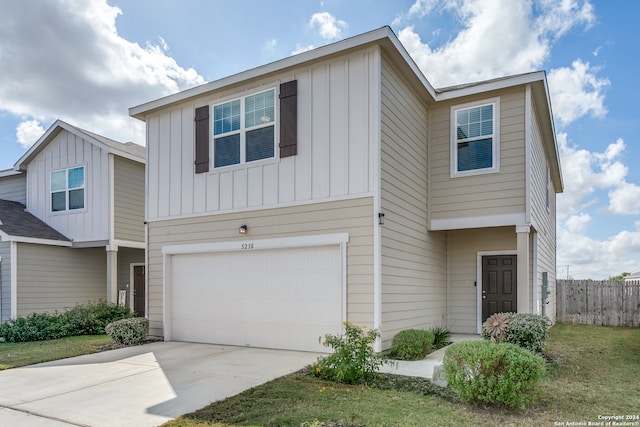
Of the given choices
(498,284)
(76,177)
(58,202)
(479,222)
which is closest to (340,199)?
(479,222)

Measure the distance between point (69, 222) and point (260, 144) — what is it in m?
8.19

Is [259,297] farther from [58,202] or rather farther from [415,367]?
[58,202]

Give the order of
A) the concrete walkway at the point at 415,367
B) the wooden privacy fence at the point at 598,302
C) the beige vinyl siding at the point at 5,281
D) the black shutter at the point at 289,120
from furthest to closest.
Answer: the wooden privacy fence at the point at 598,302 < the beige vinyl siding at the point at 5,281 < the black shutter at the point at 289,120 < the concrete walkway at the point at 415,367

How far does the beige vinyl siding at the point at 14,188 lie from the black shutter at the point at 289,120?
11.1 m

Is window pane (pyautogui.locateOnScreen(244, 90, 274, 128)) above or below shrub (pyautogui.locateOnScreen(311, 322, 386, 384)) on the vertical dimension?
above

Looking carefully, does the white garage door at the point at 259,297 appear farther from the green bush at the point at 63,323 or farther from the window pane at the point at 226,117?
the green bush at the point at 63,323

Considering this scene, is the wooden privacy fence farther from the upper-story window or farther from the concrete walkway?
the upper-story window

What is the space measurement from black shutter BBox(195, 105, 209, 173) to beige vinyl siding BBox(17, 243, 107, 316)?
6.44m

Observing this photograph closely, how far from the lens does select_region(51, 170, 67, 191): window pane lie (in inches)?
538

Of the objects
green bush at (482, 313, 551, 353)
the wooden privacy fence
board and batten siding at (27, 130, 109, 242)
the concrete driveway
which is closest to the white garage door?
the concrete driveway

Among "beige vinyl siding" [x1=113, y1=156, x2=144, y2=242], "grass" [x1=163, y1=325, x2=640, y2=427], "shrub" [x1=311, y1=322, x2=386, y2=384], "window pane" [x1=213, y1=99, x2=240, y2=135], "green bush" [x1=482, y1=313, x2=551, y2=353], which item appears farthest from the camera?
"beige vinyl siding" [x1=113, y1=156, x2=144, y2=242]

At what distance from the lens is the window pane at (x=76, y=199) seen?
1331 cm

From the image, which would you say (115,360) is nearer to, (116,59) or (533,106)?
(116,59)

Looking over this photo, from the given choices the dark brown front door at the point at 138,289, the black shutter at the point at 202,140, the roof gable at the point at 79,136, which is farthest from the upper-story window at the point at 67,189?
the black shutter at the point at 202,140
